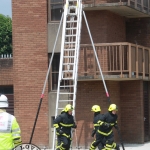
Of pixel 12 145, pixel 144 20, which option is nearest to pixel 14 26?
pixel 144 20

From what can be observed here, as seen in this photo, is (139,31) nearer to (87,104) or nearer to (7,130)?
(87,104)

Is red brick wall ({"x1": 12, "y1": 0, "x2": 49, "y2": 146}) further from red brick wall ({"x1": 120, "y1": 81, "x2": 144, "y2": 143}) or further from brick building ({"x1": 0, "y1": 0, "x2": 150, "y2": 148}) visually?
red brick wall ({"x1": 120, "y1": 81, "x2": 144, "y2": 143})

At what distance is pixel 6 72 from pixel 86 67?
183 inches

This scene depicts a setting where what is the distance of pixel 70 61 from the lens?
2039cm

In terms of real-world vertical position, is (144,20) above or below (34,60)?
above

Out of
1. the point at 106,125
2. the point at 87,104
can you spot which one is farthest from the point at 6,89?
the point at 106,125

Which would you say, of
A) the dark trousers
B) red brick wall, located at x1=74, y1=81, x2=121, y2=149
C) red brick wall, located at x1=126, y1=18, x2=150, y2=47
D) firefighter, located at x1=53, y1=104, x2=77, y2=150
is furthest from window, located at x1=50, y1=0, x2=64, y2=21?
the dark trousers

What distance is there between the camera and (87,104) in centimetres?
2134

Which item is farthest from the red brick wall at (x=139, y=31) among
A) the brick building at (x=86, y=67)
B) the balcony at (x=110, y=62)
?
the balcony at (x=110, y=62)

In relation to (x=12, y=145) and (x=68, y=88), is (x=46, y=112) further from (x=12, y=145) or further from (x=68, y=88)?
(x=12, y=145)

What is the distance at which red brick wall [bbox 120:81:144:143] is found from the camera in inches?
878

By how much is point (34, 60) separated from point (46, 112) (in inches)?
77.1

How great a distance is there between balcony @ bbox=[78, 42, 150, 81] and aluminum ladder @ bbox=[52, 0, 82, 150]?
53 cm

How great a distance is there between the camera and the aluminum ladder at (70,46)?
19469 millimetres
